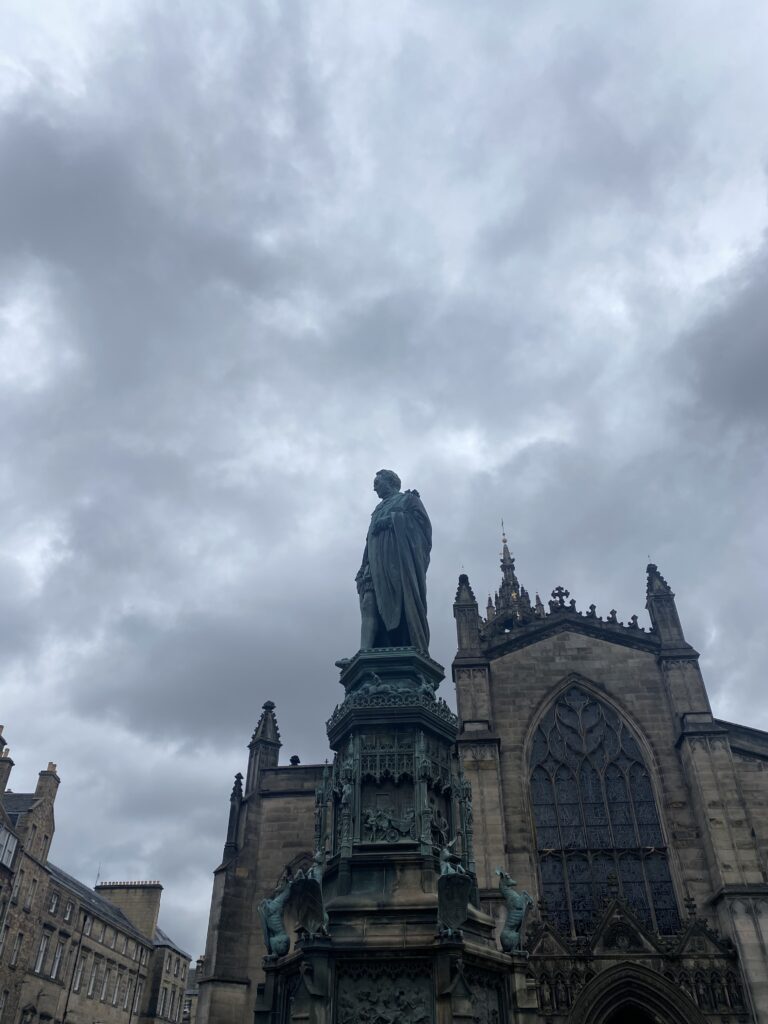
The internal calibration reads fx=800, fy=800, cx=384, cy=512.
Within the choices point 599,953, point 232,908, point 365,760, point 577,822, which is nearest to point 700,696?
point 577,822

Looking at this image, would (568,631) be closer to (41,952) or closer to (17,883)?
(17,883)

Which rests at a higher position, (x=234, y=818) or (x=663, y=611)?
(x=663, y=611)

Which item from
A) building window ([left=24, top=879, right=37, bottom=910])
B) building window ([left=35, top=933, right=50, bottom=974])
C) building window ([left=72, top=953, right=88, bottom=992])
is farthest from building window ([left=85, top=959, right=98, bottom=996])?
building window ([left=24, top=879, right=37, bottom=910])

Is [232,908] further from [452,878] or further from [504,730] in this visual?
[452,878]

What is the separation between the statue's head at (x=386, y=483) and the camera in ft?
35.8

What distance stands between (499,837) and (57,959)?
2738cm

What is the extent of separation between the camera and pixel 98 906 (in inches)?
1786

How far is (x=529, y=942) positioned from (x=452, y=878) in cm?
1589

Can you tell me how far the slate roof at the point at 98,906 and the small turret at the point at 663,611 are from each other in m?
30.8

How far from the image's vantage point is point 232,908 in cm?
2400

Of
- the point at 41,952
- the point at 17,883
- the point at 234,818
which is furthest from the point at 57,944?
the point at 234,818

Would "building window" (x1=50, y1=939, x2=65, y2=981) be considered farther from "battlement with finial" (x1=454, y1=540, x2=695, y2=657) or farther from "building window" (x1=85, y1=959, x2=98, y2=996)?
"battlement with finial" (x1=454, y1=540, x2=695, y2=657)

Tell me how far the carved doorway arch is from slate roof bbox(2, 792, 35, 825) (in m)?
26.4

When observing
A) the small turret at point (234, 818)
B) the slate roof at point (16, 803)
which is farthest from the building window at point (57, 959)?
the small turret at point (234, 818)
